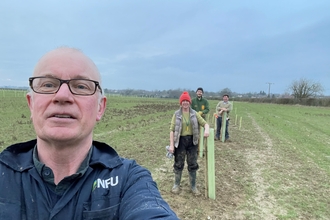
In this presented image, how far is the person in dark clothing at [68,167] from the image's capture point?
1203 millimetres

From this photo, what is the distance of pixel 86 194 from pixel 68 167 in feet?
0.78

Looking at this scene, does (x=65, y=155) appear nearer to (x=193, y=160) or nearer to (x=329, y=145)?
(x=193, y=160)

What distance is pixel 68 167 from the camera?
54.6 inches

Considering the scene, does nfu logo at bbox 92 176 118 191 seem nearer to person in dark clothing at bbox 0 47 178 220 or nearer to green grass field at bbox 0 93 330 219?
person in dark clothing at bbox 0 47 178 220

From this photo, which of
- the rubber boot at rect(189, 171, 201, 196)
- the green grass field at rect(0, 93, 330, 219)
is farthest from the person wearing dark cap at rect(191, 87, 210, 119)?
the rubber boot at rect(189, 171, 201, 196)

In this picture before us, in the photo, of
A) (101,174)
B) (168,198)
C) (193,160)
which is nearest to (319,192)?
(193,160)

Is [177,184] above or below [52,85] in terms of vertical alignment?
below

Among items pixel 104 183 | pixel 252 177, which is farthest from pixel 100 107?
pixel 252 177

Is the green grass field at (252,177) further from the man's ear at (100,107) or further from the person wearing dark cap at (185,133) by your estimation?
the man's ear at (100,107)

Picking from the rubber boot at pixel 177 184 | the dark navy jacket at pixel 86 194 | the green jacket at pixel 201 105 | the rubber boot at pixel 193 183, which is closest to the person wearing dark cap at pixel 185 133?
the rubber boot at pixel 193 183

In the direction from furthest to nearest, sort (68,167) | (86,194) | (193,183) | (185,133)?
(193,183), (185,133), (68,167), (86,194)

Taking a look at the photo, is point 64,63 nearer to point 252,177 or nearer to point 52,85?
point 52,85

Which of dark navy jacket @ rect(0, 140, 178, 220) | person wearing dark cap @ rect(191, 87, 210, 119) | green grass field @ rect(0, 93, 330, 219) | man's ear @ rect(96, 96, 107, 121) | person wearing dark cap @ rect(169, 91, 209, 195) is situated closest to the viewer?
dark navy jacket @ rect(0, 140, 178, 220)

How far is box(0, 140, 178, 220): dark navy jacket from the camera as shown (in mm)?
1184
